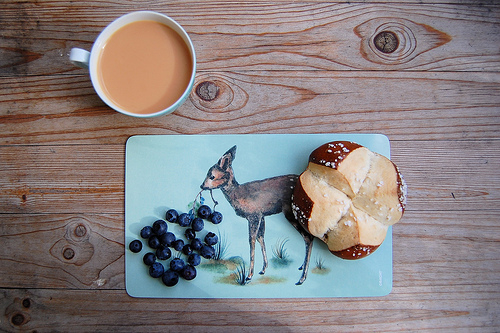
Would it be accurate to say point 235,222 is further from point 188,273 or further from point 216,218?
point 188,273

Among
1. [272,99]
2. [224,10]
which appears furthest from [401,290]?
[224,10]

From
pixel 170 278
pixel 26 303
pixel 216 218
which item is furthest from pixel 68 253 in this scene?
pixel 216 218

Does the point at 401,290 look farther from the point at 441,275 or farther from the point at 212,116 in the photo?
the point at 212,116

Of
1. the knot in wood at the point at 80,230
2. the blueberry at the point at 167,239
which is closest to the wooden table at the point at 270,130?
the knot in wood at the point at 80,230

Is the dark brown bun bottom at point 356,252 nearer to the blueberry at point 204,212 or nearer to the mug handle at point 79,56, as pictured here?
the blueberry at point 204,212

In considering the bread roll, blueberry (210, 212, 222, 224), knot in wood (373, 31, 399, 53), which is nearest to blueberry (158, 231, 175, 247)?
blueberry (210, 212, 222, 224)
